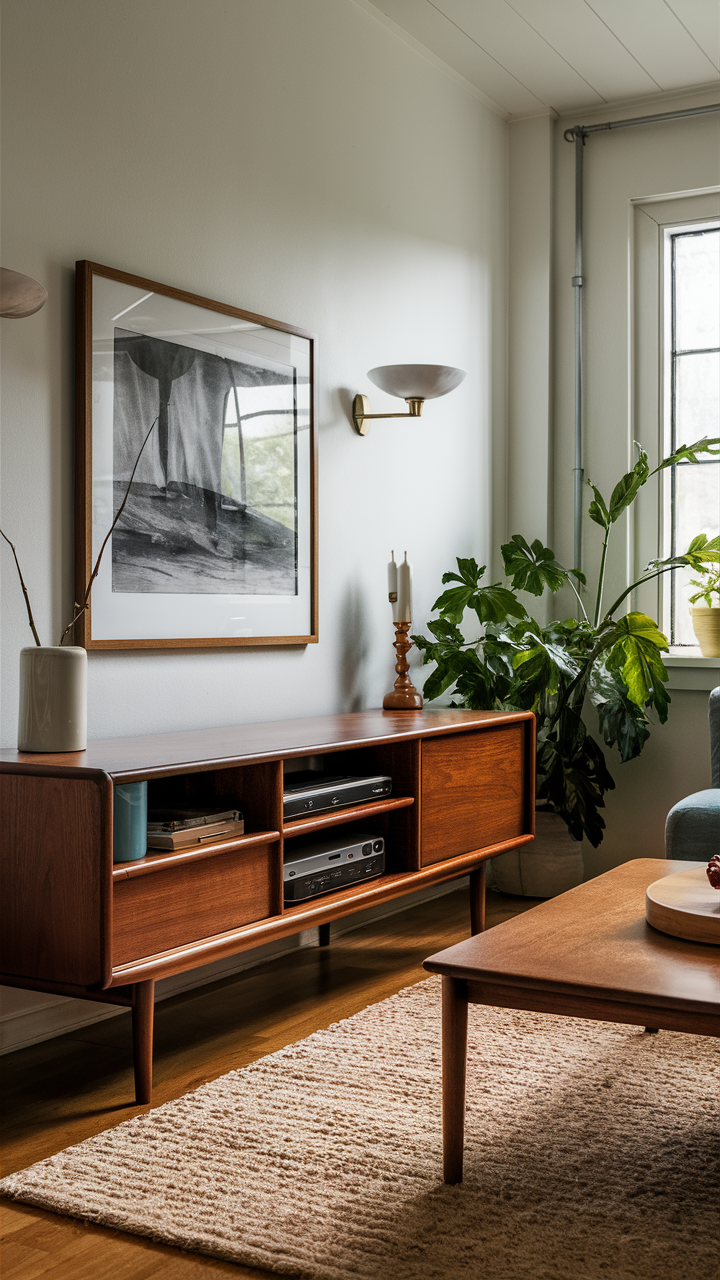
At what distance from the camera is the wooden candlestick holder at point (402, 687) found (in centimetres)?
359

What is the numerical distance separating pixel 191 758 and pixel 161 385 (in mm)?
1005

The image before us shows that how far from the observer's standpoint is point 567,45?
13.2 feet

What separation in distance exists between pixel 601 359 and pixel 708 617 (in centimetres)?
108

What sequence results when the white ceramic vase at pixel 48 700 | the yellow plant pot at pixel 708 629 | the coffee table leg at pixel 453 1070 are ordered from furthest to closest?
1. the yellow plant pot at pixel 708 629
2. the white ceramic vase at pixel 48 700
3. the coffee table leg at pixel 453 1070

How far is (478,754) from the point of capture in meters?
3.30

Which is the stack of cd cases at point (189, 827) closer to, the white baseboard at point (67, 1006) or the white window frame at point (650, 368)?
the white baseboard at point (67, 1006)

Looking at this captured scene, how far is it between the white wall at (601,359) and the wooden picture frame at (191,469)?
1421mm

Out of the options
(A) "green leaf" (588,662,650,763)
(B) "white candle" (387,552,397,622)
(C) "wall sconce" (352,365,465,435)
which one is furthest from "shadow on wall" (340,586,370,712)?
(A) "green leaf" (588,662,650,763)

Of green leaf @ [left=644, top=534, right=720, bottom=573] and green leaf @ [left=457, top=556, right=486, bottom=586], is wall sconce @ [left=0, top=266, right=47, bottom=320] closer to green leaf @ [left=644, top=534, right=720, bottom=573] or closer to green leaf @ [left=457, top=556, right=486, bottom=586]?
green leaf @ [left=457, top=556, right=486, bottom=586]

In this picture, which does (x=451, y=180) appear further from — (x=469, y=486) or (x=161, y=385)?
(x=161, y=385)

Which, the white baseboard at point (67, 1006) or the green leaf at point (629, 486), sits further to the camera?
the green leaf at point (629, 486)

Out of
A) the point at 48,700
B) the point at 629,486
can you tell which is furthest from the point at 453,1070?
the point at 629,486

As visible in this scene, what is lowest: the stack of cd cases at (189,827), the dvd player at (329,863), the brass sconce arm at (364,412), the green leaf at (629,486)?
the dvd player at (329,863)

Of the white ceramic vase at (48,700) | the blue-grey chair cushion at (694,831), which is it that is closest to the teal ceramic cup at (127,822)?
the white ceramic vase at (48,700)
